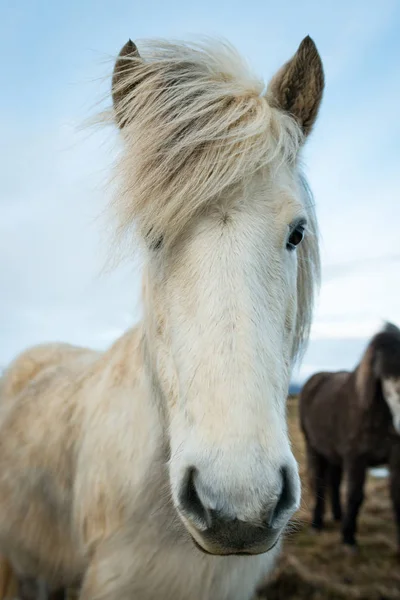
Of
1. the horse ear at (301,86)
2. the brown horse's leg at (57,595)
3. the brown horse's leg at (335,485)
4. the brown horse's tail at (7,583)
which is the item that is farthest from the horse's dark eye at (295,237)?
the brown horse's leg at (335,485)

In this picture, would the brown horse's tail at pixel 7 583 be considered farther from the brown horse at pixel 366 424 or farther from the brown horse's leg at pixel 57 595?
the brown horse at pixel 366 424

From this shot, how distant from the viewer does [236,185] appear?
5.05ft

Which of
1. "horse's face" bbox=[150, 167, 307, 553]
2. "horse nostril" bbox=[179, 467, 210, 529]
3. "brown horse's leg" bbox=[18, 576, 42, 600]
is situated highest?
"horse's face" bbox=[150, 167, 307, 553]

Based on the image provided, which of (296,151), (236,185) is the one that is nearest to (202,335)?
(236,185)

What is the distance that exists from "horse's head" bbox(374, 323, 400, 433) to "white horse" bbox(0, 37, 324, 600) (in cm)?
Result: 322

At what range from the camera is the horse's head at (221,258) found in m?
1.14

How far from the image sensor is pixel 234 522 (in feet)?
3.65

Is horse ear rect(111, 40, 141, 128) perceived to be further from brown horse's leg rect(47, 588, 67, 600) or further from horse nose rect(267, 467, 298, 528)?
brown horse's leg rect(47, 588, 67, 600)

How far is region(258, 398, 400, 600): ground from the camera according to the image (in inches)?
161

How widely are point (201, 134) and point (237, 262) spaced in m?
0.50

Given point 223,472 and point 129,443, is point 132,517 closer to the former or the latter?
point 129,443

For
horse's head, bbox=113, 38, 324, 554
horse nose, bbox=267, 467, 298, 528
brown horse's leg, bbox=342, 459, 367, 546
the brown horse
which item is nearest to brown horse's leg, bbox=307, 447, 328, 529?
the brown horse

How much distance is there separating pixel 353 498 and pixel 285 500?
460 centimetres

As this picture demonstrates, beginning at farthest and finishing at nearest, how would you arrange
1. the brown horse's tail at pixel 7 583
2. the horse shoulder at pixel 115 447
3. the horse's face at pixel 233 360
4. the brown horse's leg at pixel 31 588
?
the brown horse's tail at pixel 7 583
the brown horse's leg at pixel 31 588
the horse shoulder at pixel 115 447
the horse's face at pixel 233 360
